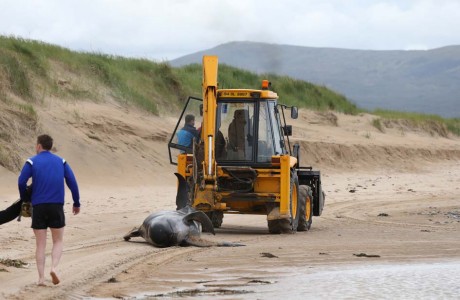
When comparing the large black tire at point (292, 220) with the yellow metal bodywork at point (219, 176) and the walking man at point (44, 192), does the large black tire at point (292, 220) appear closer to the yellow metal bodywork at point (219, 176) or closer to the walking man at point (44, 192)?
the yellow metal bodywork at point (219, 176)

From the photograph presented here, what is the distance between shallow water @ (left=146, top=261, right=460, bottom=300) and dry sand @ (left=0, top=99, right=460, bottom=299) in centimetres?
18

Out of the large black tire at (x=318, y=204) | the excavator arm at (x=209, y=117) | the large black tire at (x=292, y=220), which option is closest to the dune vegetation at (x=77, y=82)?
the large black tire at (x=318, y=204)

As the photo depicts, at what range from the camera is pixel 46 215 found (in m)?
11.4

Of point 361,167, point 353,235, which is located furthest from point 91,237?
point 361,167

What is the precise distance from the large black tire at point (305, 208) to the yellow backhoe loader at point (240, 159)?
2cm

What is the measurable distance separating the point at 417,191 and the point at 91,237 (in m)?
16.0

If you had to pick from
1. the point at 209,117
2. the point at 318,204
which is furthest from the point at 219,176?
the point at 318,204

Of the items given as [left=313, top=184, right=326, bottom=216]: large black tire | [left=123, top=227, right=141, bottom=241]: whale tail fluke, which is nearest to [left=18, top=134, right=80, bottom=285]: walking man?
[left=123, top=227, right=141, bottom=241]: whale tail fluke

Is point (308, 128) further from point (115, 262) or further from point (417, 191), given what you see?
point (115, 262)

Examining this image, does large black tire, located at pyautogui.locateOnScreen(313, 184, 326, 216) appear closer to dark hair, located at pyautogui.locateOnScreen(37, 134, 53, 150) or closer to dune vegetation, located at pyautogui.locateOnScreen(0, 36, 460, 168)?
dune vegetation, located at pyautogui.locateOnScreen(0, 36, 460, 168)

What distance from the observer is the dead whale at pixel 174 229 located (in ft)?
50.7

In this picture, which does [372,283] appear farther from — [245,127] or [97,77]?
[97,77]

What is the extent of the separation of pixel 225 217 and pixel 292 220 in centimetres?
397

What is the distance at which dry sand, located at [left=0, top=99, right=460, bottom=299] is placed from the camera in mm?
12578
